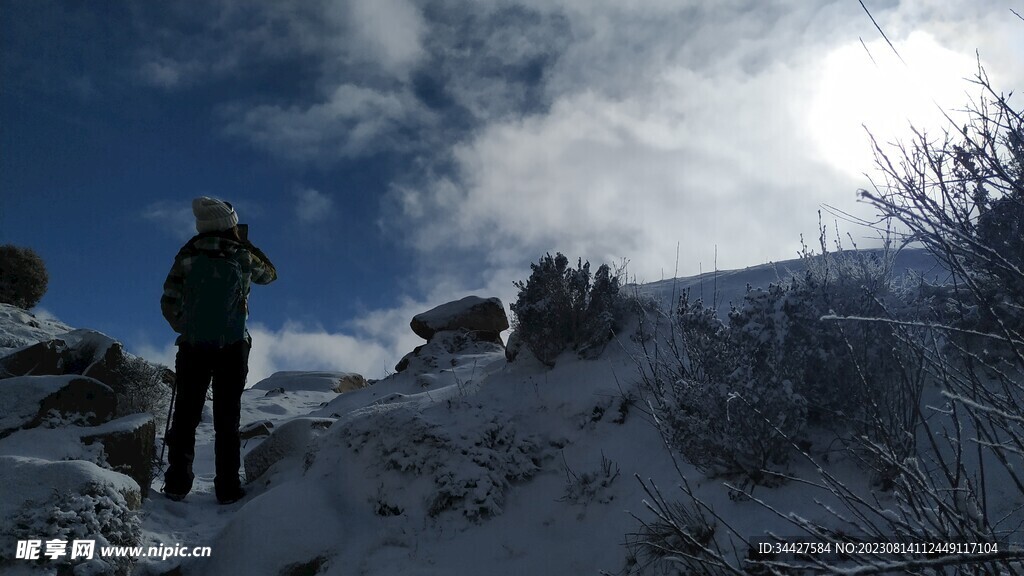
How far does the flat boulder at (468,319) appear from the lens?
10844 mm

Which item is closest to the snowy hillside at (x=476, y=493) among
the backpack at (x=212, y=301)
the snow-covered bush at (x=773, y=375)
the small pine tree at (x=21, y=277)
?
the snow-covered bush at (x=773, y=375)

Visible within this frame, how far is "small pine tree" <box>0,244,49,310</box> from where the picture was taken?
1446 cm

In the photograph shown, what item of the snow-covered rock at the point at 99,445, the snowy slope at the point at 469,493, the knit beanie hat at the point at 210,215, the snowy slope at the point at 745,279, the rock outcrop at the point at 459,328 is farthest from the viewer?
the rock outcrop at the point at 459,328

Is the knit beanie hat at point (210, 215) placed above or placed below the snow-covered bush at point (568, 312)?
above

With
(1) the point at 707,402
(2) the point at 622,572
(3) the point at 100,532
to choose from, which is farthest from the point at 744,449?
(3) the point at 100,532

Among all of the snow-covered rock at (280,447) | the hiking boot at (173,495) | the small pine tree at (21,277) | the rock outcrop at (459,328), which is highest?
the small pine tree at (21,277)

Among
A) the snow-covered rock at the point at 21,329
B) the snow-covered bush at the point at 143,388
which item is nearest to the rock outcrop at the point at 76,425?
the snow-covered bush at the point at 143,388

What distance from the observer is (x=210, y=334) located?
436 centimetres

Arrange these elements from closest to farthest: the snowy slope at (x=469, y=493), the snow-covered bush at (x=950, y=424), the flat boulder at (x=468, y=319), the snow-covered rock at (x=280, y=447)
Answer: the snow-covered bush at (x=950, y=424)
the snowy slope at (x=469, y=493)
the snow-covered rock at (x=280, y=447)
the flat boulder at (x=468, y=319)

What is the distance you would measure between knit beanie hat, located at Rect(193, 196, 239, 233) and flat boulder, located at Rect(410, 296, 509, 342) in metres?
6.26

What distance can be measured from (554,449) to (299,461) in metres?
2.36

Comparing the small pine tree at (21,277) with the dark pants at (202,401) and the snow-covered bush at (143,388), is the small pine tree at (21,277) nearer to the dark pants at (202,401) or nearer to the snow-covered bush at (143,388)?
the snow-covered bush at (143,388)

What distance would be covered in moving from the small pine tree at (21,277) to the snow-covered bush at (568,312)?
14.8 metres

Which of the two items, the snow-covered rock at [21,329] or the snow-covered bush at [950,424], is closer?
the snow-covered bush at [950,424]
